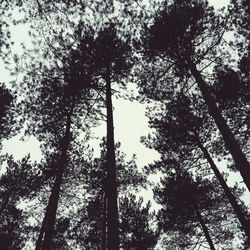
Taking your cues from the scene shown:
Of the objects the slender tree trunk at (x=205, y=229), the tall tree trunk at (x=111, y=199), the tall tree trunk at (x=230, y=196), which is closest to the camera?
the tall tree trunk at (x=111, y=199)

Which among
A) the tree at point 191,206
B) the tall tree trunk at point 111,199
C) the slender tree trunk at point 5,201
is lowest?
the tall tree trunk at point 111,199

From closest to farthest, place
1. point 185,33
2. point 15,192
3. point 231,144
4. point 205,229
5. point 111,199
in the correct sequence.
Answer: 1. point 111,199
2. point 231,144
3. point 185,33
4. point 205,229
5. point 15,192

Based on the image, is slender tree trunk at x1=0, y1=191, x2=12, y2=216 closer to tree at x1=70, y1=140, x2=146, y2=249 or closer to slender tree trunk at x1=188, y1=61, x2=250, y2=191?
tree at x1=70, y1=140, x2=146, y2=249

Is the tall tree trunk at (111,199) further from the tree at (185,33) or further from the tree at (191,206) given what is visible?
the tree at (191,206)

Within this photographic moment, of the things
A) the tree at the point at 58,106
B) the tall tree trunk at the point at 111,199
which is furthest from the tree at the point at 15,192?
the tall tree trunk at the point at 111,199

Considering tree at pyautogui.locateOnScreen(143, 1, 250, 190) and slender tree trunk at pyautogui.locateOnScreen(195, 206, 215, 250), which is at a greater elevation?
tree at pyautogui.locateOnScreen(143, 1, 250, 190)

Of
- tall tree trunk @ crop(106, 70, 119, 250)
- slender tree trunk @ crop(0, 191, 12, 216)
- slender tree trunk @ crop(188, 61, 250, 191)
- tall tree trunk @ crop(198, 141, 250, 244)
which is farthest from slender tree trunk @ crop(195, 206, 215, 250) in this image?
slender tree trunk @ crop(0, 191, 12, 216)

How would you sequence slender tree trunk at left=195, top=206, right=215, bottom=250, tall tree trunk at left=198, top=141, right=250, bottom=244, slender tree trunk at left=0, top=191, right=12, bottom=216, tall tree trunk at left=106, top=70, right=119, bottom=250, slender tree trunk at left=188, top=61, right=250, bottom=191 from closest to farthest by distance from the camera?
tall tree trunk at left=106, top=70, right=119, bottom=250 → slender tree trunk at left=188, top=61, right=250, bottom=191 → tall tree trunk at left=198, top=141, right=250, bottom=244 → slender tree trunk at left=195, top=206, right=215, bottom=250 → slender tree trunk at left=0, top=191, right=12, bottom=216

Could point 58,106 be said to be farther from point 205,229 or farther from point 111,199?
point 205,229

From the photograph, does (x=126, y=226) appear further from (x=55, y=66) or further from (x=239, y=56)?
(x=239, y=56)

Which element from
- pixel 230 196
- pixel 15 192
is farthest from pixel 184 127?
pixel 15 192

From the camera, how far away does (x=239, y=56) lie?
36.7ft

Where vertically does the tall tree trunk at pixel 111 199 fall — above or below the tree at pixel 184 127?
below

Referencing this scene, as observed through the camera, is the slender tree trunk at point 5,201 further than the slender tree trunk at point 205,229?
Yes
